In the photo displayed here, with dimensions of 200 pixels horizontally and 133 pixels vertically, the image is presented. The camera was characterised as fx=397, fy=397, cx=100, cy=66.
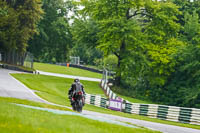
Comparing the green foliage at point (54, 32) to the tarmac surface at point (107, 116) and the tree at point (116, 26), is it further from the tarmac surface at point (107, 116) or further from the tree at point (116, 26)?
the tarmac surface at point (107, 116)

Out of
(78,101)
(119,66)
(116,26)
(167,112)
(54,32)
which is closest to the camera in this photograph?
(78,101)

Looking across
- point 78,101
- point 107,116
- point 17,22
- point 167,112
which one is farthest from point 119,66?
point 78,101

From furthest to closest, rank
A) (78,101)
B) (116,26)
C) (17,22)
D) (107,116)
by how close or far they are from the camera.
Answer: (17,22) → (116,26) → (107,116) → (78,101)

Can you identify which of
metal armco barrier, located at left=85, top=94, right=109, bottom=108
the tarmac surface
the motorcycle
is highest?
the motorcycle

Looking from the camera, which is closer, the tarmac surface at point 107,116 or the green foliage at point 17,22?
the tarmac surface at point 107,116

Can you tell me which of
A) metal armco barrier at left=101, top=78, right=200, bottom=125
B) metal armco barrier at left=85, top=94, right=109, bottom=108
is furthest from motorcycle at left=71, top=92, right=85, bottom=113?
metal armco barrier at left=85, top=94, right=109, bottom=108

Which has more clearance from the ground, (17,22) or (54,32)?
(17,22)

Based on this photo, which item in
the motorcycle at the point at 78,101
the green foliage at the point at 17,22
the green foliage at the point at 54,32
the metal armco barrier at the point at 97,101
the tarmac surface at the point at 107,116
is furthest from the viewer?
the green foliage at the point at 54,32

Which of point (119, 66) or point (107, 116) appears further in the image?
point (119, 66)

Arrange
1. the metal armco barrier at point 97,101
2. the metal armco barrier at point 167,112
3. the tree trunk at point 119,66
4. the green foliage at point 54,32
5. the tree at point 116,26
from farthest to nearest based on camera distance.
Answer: the green foliage at point 54,32 < the tree trunk at point 119,66 < the tree at point 116,26 < the metal armco barrier at point 97,101 < the metal armco barrier at point 167,112

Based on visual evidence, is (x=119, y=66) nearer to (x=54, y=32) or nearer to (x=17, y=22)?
(x=17, y=22)

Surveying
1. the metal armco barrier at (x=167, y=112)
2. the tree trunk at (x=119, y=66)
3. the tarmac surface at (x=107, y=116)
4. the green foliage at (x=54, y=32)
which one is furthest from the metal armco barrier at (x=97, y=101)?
the green foliage at (x=54, y=32)

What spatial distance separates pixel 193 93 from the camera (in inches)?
1781

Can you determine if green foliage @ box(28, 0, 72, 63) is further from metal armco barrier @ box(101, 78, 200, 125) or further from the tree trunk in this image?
metal armco barrier @ box(101, 78, 200, 125)
